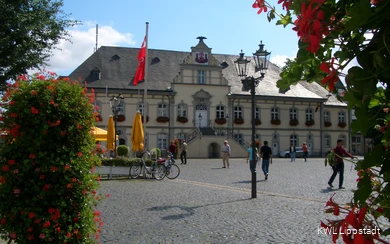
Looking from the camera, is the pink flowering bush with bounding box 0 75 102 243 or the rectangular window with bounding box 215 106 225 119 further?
the rectangular window with bounding box 215 106 225 119

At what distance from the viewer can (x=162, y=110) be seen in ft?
140

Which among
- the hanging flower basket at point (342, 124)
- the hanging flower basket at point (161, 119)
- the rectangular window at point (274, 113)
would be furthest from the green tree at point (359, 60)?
the hanging flower basket at point (342, 124)

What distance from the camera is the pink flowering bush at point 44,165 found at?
466cm

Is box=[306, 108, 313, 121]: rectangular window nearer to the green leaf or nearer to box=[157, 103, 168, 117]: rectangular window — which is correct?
box=[157, 103, 168, 117]: rectangular window

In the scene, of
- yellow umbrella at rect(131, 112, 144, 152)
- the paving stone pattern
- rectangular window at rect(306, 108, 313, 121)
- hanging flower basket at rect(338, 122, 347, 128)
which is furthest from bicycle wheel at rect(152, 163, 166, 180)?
hanging flower basket at rect(338, 122, 347, 128)

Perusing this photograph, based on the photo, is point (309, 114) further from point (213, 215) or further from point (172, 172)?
point (213, 215)

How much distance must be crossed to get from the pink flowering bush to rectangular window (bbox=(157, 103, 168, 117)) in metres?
37.7

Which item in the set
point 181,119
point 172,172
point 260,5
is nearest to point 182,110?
point 181,119

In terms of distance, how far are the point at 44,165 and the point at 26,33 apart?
37.2ft

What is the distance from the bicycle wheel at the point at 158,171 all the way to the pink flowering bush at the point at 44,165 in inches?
470

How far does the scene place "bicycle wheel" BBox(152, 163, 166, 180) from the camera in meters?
17.0

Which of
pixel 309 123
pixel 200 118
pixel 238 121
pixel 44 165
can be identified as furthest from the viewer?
pixel 309 123

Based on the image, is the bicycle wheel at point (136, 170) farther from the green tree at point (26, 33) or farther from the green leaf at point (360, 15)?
the green leaf at point (360, 15)

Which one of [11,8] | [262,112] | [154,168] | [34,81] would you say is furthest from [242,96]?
[34,81]
